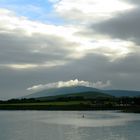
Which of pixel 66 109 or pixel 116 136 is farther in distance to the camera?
pixel 66 109

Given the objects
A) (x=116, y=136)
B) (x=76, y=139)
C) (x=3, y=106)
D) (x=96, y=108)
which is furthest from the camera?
(x=3, y=106)

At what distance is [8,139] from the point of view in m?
53.8

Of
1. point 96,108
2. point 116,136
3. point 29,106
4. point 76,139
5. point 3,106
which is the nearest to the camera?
point 76,139

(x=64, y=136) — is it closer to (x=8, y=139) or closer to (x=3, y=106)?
(x=8, y=139)

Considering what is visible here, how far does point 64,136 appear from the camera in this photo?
58.2 meters

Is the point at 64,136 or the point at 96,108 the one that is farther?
the point at 96,108

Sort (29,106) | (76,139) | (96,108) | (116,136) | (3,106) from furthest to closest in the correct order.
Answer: (3,106) → (29,106) → (96,108) → (116,136) → (76,139)

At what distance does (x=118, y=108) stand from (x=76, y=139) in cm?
11775

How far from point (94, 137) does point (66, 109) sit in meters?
117

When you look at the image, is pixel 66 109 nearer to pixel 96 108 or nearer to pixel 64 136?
pixel 96 108

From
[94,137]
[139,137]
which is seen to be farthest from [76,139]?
[139,137]

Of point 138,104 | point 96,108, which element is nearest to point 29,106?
point 96,108

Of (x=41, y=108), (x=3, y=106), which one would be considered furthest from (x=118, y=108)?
(x=3, y=106)

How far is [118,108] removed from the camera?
169375 mm
